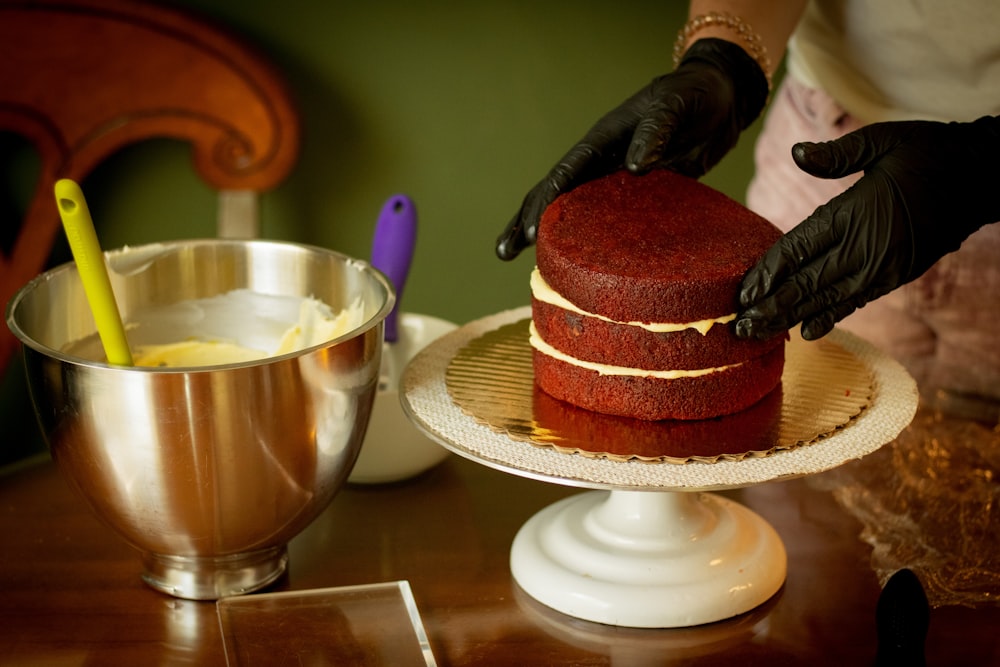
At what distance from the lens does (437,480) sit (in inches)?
50.5

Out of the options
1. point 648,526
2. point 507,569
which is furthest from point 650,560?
point 507,569

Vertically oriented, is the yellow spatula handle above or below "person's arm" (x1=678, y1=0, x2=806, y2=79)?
below

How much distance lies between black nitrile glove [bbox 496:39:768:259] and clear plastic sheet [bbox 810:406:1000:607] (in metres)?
0.41

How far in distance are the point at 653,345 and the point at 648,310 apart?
1.7 inches

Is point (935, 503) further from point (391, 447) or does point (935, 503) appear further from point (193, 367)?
point (193, 367)

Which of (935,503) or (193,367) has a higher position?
(193,367)

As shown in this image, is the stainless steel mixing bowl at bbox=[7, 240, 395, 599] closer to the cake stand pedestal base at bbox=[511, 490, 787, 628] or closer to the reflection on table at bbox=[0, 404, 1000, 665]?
the reflection on table at bbox=[0, 404, 1000, 665]

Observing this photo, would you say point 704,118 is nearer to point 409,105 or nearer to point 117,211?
point 409,105

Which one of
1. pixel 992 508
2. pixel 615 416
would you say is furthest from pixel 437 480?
pixel 992 508

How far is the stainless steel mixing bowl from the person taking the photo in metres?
0.93

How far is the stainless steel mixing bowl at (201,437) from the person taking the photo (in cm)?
93

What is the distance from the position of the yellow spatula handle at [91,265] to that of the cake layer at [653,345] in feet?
1.37

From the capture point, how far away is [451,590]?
1.07m

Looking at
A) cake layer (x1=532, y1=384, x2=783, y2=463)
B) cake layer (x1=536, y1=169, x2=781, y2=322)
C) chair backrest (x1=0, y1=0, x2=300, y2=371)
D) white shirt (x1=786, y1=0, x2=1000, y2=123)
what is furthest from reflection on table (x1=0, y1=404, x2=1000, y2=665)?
chair backrest (x1=0, y1=0, x2=300, y2=371)
